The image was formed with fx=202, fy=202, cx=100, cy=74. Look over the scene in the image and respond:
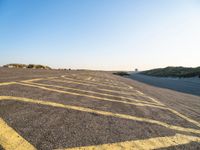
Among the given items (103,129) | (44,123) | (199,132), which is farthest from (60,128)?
(199,132)

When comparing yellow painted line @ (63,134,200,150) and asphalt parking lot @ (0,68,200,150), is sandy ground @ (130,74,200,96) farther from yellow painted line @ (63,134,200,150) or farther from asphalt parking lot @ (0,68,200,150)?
yellow painted line @ (63,134,200,150)

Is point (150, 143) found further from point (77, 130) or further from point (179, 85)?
point (179, 85)

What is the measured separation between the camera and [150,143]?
112 inches

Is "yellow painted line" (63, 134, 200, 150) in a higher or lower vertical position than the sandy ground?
higher

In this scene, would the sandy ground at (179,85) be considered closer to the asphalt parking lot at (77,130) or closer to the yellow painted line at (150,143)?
the asphalt parking lot at (77,130)

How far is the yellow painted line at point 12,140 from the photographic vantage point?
6.98 feet

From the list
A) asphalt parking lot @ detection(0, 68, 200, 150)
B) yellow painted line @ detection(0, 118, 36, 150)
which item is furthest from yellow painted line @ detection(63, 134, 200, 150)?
yellow painted line @ detection(0, 118, 36, 150)

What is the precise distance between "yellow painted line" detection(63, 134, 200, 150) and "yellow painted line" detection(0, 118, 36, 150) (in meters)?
0.57

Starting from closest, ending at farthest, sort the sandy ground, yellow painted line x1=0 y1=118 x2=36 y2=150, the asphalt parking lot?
yellow painted line x1=0 y1=118 x2=36 y2=150
the asphalt parking lot
the sandy ground

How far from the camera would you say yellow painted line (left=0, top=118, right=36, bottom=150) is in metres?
2.13

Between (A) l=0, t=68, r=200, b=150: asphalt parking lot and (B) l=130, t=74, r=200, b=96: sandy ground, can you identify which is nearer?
(A) l=0, t=68, r=200, b=150: asphalt parking lot

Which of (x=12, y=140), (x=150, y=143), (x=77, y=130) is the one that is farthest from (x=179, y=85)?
(x=12, y=140)

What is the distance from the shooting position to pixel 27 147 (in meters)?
2.17

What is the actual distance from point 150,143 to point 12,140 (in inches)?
71.3
